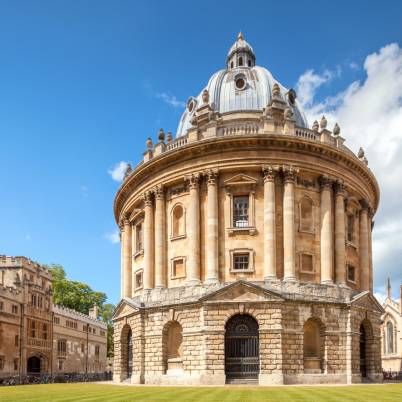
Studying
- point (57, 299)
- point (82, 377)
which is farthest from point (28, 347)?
point (57, 299)

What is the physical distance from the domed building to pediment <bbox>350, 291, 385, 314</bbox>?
16cm

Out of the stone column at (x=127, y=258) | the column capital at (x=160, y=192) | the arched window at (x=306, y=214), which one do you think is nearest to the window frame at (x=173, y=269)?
the column capital at (x=160, y=192)

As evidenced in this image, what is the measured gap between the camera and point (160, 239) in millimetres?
48281

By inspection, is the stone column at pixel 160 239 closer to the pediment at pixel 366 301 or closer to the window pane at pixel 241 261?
the window pane at pixel 241 261

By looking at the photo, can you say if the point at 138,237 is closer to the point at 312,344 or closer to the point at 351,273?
the point at 351,273

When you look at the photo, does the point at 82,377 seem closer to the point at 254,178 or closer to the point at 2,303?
the point at 2,303

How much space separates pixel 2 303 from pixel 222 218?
36055 mm

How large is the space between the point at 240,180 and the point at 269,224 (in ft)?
13.9

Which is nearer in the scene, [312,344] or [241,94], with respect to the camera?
[312,344]

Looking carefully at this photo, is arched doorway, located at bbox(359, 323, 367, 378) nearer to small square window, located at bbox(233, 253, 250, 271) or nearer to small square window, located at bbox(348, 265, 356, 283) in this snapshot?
small square window, located at bbox(348, 265, 356, 283)

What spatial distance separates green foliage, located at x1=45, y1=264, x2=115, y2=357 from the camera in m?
105

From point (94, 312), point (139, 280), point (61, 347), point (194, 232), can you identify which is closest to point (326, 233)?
point (194, 232)

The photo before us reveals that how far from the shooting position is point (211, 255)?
44125mm

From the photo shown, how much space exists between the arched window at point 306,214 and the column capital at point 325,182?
5.24 ft
